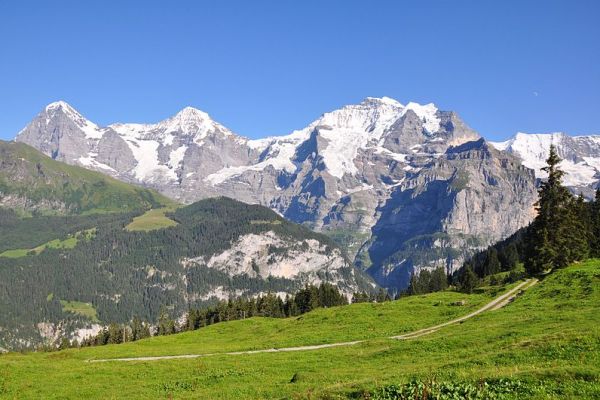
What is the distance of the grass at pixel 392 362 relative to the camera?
85.3 ft

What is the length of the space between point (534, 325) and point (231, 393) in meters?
27.0

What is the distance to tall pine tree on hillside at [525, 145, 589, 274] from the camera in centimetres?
8044

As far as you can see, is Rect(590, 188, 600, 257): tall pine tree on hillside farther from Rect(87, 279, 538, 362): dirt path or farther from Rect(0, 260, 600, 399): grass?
Rect(87, 279, 538, 362): dirt path

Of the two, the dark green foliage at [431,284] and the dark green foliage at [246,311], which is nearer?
the dark green foliage at [246,311]

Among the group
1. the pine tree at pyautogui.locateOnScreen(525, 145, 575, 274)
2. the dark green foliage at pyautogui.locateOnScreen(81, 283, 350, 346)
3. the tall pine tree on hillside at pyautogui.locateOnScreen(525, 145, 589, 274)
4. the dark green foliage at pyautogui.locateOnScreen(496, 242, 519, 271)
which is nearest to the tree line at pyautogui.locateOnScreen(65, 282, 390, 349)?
the dark green foliage at pyautogui.locateOnScreen(81, 283, 350, 346)

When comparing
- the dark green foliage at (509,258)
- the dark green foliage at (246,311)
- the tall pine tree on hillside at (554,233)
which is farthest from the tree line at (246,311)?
the tall pine tree on hillside at (554,233)

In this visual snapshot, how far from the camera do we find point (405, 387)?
73.7ft

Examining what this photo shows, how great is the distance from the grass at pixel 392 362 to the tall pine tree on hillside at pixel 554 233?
5.01 metres

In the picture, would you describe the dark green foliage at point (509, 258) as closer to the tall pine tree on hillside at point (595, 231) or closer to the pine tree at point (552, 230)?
the tall pine tree on hillside at point (595, 231)

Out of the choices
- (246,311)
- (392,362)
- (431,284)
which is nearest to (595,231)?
(431,284)

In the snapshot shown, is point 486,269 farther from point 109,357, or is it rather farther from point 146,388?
point 146,388

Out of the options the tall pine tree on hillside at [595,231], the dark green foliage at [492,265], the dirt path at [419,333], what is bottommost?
the dirt path at [419,333]

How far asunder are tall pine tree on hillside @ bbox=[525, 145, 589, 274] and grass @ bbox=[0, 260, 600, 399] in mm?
5011

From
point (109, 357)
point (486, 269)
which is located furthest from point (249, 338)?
point (486, 269)
